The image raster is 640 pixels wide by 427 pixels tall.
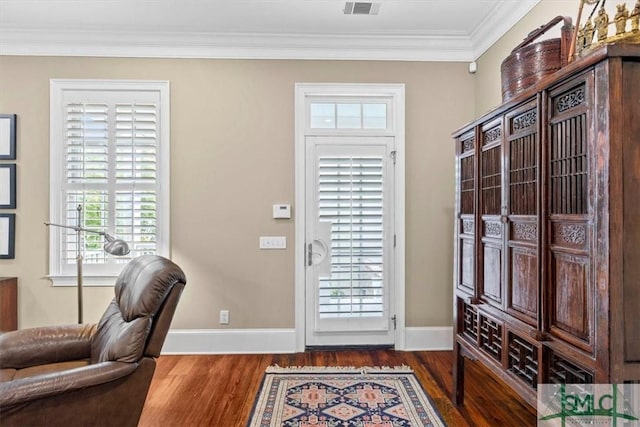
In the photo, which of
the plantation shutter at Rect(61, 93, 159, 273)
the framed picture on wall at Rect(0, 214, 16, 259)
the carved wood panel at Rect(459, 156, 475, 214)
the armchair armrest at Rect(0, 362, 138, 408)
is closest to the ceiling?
the plantation shutter at Rect(61, 93, 159, 273)

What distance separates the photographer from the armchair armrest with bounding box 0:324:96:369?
7.20 feet

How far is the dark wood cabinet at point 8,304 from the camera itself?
349cm

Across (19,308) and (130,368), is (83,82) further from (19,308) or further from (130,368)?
(130,368)

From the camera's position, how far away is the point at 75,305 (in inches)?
147

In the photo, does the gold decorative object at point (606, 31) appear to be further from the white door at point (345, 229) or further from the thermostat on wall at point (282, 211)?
the thermostat on wall at point (282, 211)

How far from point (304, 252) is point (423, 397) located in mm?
1576

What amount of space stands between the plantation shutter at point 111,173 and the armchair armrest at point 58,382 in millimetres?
2049

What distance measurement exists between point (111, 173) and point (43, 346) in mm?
1873

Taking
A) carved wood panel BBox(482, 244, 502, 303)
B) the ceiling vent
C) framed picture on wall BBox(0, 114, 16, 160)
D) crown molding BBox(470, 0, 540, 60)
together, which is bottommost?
carved wood panel BBox(482, 244, 502, 303)

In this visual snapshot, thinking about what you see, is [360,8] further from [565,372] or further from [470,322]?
[565,372]

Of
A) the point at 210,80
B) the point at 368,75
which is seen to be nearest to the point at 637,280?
the point at 368,75

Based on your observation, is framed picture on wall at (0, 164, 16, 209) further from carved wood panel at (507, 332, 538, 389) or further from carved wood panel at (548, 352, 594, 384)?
carved wood panel at (548, 352, 594, 384)

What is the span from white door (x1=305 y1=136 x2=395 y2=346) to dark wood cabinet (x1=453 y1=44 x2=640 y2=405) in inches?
49.7

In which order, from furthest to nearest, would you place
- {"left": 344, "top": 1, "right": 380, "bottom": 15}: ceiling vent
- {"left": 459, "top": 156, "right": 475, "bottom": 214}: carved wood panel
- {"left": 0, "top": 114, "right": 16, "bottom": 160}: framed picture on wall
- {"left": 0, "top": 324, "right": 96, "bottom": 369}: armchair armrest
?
{"left": 0, "top": 114, "right": 16, "bottom": 160}: framed picture on wall, {"left": 344, "top": 1, "right": 380, "bottom": 15}: ceiling vent, {"left": 459, "top": 156, "right": 475, "bottom": 214}: carved wood panel, {"left": 0, "top": 324, "right": 96, "bottom": 369}: armchair armrest
